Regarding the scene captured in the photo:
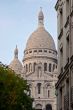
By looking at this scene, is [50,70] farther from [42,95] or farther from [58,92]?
[58,92]

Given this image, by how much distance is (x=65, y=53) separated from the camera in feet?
91.4

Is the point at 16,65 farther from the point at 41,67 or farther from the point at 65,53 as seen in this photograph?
the point at 65,53

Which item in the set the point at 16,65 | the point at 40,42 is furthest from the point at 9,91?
the point at 40,42

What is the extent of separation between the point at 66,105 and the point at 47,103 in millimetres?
129860

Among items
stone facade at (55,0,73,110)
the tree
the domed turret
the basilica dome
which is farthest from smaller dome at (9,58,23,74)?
stone facade at (55,0,73,110)

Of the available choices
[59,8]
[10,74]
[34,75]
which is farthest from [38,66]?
[59,8]

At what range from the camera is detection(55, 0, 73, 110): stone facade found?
25812 mm

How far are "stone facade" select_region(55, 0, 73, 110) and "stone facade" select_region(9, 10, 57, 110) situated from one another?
118401 millimetres

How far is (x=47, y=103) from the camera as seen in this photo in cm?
15562

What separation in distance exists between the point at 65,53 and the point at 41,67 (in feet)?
441

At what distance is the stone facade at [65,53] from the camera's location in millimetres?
25812

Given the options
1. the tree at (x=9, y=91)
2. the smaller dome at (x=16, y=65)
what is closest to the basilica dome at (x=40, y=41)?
the smaller dome at (x=16, y=65)

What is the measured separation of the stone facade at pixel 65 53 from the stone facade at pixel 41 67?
118401mm

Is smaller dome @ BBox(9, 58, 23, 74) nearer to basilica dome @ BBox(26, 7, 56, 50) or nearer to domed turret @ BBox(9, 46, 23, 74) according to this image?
domed turret @ BBox(9, 46, 23, 74)
